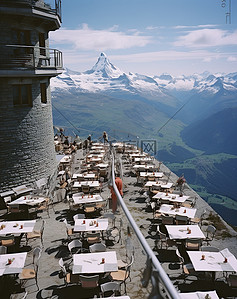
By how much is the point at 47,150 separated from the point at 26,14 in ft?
24.2

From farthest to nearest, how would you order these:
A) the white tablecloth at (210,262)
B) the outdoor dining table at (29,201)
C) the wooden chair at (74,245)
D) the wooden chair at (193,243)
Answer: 1. the outdoor dining table at (29,201)
2. the wooden chair at (193,243)
3. the wooden chair at (74,245)
4. the white tablecloth at (210,262)

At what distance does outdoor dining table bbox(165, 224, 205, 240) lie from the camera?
9977 millimetres

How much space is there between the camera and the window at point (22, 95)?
1575cm

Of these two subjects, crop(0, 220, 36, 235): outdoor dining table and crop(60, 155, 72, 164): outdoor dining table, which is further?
crop(60, 155, 72, 164): outdoor dining table

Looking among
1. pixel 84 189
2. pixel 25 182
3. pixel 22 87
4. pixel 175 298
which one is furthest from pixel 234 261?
pixel 22 87

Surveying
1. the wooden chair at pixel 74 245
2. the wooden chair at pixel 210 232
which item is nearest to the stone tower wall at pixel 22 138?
the wooden chair at pixel 74 245

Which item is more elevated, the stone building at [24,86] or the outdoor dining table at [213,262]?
the stone building at [24,86]

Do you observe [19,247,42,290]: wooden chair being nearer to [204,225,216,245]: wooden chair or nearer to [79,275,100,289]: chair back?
[79,275,100,289]: chair back

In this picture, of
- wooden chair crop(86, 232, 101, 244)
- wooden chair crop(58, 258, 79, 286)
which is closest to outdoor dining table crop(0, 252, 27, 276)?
wooden chair crop(58, 258, 79, 286)

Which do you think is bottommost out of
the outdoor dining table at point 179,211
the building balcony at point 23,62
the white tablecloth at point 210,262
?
the white tablecloth at point 210,262

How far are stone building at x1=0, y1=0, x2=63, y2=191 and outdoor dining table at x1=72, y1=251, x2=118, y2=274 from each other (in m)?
9.06

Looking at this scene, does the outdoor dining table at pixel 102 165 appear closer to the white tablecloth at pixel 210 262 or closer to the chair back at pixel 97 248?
the chair back at pixel 97 248

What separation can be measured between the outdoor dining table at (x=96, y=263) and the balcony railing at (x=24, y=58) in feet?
33.9

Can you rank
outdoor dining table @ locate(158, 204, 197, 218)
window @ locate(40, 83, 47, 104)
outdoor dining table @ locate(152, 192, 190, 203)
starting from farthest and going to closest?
window @ locate(40, 83, 47, 104) → outdoor dining table @ locate(152, 192, 190, 203) → outdoor dining table @ locate(158, 204, 197, 218)
